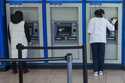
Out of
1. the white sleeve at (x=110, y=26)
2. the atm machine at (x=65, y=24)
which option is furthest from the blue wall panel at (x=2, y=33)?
the white sleeve at (x=110, y=26)

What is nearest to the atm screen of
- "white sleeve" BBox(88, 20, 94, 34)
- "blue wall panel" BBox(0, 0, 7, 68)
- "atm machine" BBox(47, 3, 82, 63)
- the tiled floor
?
"atm machine" BBox(47, 3, 82, 63)

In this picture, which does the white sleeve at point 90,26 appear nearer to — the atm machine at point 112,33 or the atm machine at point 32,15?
the atm machine at point 112,33

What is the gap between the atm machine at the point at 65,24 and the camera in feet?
27.8

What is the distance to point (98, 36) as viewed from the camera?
7.93 metres

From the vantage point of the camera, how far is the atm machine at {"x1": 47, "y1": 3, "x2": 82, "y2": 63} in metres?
8.48

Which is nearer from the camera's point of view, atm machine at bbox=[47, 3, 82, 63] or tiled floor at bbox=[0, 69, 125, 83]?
tiled floor at bbox=[0, 69, 125, 83]

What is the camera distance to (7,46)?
8719mm

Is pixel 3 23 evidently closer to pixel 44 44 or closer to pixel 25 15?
pixel 25 15

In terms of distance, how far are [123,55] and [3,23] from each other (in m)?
2.89

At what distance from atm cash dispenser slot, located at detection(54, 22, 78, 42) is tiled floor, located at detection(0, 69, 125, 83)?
0.78 m

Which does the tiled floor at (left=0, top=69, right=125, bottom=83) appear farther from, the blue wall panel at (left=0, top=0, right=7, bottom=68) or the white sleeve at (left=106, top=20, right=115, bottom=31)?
the white sleeve at (left=106, top=20, right=115, bottom=31)

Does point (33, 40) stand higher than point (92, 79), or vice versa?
point (33, 40)

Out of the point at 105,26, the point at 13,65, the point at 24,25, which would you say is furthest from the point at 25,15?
the point at 105,26

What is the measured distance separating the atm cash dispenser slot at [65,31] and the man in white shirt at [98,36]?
1.96 feet
